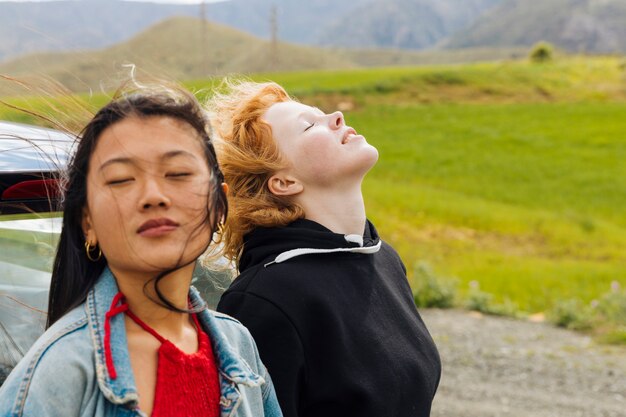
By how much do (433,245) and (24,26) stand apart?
45.1 feet

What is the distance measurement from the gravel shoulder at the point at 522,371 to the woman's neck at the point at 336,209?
4084 mm

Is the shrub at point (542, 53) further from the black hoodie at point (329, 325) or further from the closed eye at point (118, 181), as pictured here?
the closed eye at point (118, 181)

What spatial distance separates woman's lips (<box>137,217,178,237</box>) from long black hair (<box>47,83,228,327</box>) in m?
0.07

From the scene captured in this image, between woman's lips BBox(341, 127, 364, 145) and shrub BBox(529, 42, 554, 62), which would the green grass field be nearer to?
woman's lips BBox(341, 127, 364, 145)

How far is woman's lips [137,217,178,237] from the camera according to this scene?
1.33 metres

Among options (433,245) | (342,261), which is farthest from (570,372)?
(433,245)

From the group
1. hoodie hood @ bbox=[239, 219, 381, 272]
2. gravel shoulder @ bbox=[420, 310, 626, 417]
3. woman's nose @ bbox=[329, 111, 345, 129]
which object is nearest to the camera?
hoodie hood @ bbox=[239, 219, 381, 272]

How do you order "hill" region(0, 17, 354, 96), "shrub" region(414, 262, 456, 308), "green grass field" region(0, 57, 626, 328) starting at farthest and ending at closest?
"hill" region(0, 17, 354, 96), "green grass field" region(0, 57, 626, 328), "shrub" region(414, 262, 456, 308)

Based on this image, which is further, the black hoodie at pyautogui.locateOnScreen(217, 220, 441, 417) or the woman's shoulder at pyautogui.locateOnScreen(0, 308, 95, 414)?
the black hoodie at pyautogui.locateOnScreen(217, 220, 441, 417)

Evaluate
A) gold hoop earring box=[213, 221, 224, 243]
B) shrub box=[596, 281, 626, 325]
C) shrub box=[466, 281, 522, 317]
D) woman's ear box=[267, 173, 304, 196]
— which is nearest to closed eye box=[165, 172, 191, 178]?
gold hoop earring box=[213, 221, 224, 243]

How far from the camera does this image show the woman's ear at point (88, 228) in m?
1.38

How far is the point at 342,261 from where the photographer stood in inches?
81.1

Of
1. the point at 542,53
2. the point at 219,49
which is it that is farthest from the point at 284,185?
the point at 219,49

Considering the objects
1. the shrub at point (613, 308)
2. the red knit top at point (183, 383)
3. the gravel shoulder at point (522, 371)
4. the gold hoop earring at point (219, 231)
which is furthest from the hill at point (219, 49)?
the red knit top at point (183, 383)
